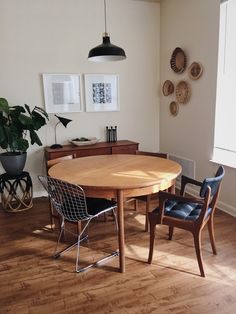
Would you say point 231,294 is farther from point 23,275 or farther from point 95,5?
point 95,5

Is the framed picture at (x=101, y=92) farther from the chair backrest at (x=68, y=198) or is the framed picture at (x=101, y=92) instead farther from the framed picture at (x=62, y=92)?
the chair backrest at (x=68, y=198)

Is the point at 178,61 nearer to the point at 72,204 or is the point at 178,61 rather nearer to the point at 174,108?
the point at 174,108

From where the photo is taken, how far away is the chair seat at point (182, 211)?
2.17 metres

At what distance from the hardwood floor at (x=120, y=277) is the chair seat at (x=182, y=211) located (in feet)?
1.44

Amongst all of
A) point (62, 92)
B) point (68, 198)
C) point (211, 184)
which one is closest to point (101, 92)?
point (62, 92)

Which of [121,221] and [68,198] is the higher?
[68,198]

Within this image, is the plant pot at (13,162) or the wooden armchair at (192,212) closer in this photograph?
the wooden armchair at (192,212)

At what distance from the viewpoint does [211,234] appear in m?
2.37

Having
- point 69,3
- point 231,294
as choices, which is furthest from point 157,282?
point 69,3

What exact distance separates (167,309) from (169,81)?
334 centimetres

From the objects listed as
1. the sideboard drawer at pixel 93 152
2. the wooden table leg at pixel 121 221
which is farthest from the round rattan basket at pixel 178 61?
the wooden table leg at pixel 121 221

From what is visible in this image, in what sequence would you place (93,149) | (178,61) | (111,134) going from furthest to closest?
(111,134) → (178,61) → (93,149)

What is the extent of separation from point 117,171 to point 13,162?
65.0 inches

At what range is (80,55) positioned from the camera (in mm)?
3994
